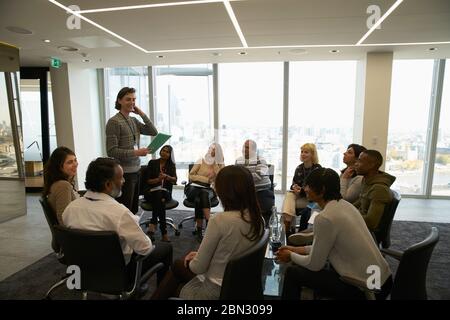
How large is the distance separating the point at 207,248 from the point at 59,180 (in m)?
1.43

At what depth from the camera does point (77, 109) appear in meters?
5.55

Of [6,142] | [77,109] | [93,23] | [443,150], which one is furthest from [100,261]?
[443,150]

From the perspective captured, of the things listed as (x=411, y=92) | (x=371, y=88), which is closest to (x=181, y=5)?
(x=371, y=88)

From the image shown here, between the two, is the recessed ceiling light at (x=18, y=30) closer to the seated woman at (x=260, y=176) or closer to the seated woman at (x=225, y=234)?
the seated woman at (x=260, y=176)

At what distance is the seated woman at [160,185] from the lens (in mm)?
3586

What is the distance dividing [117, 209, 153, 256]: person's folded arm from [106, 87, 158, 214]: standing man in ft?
4.40

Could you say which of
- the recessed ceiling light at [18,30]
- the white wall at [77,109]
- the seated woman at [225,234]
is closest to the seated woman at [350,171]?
the seated woman at [225,234]

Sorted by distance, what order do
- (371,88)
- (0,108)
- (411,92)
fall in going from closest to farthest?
(0,108)
(371,88)
(411,92)

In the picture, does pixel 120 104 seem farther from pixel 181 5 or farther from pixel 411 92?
pixel 411 92

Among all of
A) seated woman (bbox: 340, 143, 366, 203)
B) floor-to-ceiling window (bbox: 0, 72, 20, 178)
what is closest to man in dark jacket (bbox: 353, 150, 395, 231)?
seated woman (bbox: 340, 143, 366, 203)

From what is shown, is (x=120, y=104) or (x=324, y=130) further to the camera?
(x=324, y=130)

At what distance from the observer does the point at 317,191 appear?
1762 millimetres

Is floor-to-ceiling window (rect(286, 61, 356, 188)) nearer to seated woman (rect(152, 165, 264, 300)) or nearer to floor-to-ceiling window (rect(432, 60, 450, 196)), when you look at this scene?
floor-to-ceiling window (rect(432, 60, 450, 196))

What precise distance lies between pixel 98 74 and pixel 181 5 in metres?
4.31
